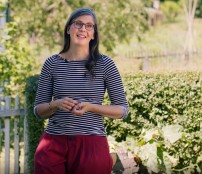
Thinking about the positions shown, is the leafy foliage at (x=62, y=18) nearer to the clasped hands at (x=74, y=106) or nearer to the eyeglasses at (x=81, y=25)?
the eyeglasses at (x=81, y=25)

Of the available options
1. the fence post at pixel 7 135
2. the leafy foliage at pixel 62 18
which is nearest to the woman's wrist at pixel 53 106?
the fence post at pixel 7 135

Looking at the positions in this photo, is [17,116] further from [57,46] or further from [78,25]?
[57,46]

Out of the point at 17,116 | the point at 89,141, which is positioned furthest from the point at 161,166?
the point at 89,141

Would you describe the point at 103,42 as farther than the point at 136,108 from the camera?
Yes

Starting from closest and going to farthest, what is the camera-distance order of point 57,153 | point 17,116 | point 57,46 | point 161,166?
point 57,153
point 161,166
point 17,116
point 57,46

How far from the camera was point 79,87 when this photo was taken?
251 cm

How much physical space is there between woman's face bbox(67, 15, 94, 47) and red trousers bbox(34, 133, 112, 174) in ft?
1.53

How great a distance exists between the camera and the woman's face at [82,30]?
8.32 feet

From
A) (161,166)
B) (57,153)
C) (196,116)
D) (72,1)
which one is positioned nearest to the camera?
(57,153)

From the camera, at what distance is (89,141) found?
8.11 feet

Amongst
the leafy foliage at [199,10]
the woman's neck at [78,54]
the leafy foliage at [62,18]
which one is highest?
the leafy foliage at [199,10]

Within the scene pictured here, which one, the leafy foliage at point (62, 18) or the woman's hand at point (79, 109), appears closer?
the woman's hand at point (79, 109)

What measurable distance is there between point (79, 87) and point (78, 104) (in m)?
0.15

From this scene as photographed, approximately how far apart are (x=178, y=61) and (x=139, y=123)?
31.2 ft
